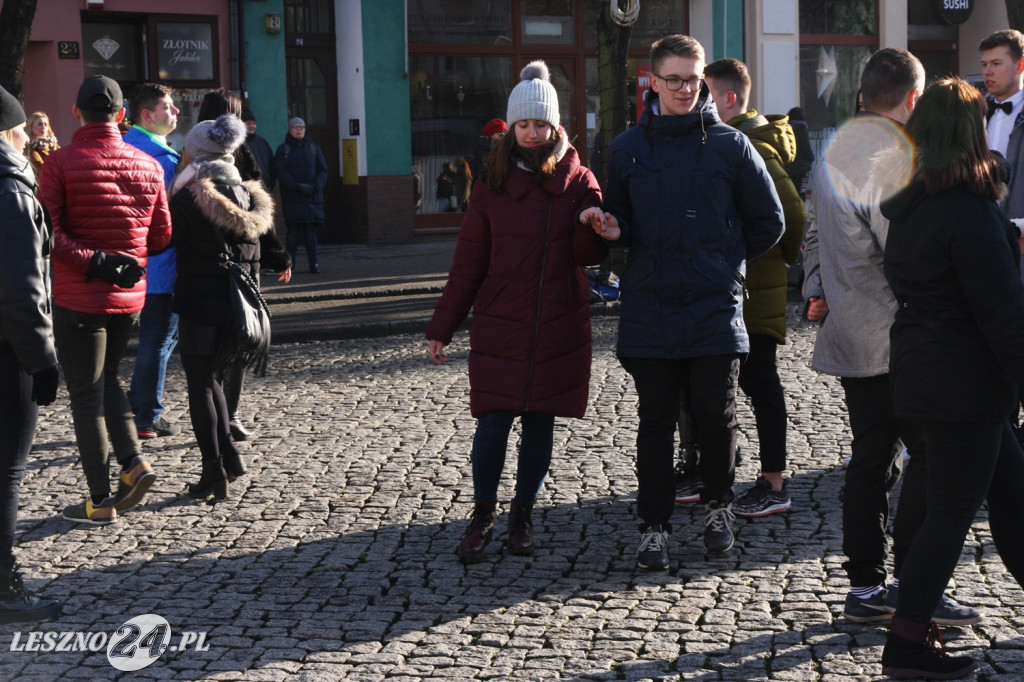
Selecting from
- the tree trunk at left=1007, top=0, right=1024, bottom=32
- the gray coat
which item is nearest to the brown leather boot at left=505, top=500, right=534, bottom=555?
the gray coat

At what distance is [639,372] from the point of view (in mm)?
5410

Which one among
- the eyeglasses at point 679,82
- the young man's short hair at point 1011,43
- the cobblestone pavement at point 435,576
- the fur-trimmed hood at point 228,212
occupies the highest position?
the young man's short hair at point 1011,43

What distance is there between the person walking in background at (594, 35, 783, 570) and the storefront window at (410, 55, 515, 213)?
15.4 metres

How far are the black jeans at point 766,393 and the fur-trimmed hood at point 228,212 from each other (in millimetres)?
2421

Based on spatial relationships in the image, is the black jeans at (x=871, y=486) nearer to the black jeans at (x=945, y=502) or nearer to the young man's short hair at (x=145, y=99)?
the black jeans at (x=945, y=502)

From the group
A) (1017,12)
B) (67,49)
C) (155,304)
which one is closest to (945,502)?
(155,304)

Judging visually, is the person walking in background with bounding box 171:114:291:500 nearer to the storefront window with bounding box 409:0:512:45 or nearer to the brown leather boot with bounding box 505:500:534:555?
the brown leather boot with bounding box 505:500:534:555

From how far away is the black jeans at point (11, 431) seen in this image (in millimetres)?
4945

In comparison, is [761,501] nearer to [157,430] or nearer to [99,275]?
[99,275]

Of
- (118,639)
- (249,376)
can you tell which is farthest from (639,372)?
(249,376)

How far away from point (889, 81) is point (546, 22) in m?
17.0

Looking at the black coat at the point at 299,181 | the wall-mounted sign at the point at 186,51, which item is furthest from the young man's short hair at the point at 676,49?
the wall-mounted sign at the point at 186,51

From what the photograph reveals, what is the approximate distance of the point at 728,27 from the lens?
22.4 meters

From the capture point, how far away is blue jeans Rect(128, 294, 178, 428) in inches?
315
